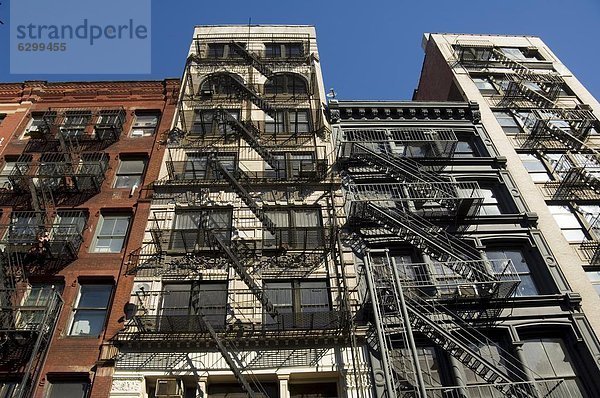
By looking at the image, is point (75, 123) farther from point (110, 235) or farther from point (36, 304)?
point (36, 304)

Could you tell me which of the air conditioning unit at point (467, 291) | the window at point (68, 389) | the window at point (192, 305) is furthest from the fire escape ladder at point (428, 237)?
the window at point (68, 389)

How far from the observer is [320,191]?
78.1ft

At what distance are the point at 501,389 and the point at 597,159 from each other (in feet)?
52.6

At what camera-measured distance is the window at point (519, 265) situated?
20328 millimetres

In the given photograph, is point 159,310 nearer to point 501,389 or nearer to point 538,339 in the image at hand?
point 501,389

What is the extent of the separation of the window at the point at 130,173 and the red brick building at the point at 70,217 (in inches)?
2.1

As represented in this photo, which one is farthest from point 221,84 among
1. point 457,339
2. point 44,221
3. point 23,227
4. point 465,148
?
point 457,339

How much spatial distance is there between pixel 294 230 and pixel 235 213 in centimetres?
306

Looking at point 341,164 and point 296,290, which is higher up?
point 341,164

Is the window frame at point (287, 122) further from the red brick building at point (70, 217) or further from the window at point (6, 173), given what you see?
the window at point (6, 173)

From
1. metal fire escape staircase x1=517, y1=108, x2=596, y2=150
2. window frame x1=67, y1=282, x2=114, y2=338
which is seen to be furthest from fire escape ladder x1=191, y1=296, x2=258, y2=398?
metal fire escape staircase x1=517, y1=108, x2=596, y2=150

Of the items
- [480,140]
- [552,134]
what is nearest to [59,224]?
[480,140]

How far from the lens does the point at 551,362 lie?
18047mm

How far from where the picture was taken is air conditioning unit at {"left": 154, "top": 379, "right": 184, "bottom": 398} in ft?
53.3
